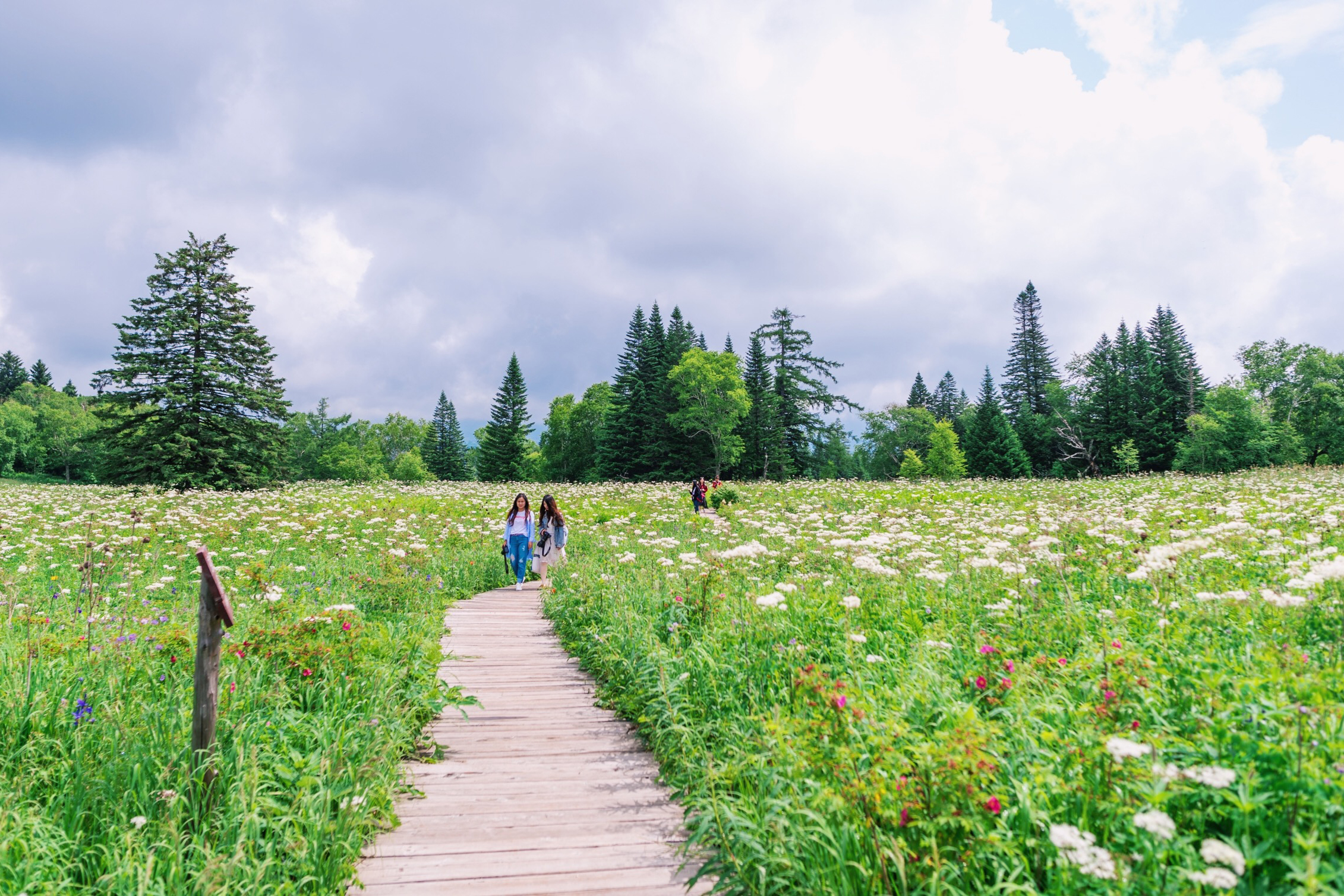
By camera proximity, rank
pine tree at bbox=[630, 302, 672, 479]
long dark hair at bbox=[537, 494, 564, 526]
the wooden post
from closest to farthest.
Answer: the wooden post
long dark hair at bbox=[537, 494, 564, 526]
pine tree at bbox=[630, 302, 672, 479]

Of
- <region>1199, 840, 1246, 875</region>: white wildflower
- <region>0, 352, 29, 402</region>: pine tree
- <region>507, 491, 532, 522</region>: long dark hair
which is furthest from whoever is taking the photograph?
<region>0, 352, 29, 402</region>: pine tree

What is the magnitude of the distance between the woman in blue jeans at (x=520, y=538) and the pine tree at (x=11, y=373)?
138 metres

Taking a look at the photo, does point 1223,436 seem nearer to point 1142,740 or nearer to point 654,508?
point 654,508

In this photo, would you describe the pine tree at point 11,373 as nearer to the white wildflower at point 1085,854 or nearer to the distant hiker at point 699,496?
the distant hiker at point 699,496

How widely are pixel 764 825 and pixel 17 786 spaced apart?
3898mm

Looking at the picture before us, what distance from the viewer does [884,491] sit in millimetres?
21703

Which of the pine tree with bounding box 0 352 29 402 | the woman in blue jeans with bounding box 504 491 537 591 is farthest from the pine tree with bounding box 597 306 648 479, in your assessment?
the pine tree with bounding box 0 352 29 402

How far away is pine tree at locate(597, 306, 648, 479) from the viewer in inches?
1864

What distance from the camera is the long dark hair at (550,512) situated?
409 inches

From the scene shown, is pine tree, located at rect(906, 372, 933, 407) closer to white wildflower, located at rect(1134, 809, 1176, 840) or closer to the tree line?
the tree line

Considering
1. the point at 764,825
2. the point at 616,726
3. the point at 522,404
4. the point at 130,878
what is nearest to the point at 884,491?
the point at 616,726

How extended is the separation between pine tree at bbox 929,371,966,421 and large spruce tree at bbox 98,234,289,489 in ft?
237

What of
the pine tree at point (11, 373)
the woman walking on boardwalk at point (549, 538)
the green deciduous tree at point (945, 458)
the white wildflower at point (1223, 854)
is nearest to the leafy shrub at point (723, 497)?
the woman walking on boardwalk at point (549, 538)

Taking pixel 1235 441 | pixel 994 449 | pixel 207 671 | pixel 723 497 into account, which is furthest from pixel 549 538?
pixel 994 449
